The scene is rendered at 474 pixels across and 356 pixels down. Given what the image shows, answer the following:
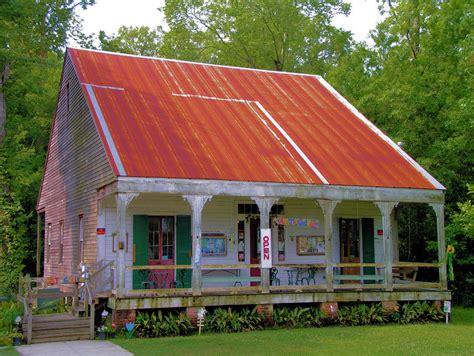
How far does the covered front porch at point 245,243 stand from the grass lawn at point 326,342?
1.31 m

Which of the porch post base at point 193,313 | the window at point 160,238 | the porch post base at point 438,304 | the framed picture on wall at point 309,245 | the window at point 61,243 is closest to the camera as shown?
the porch post base at point 193,313

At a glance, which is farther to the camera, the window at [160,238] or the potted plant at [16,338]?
the window at [160,238]

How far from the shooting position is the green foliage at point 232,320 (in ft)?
55.7

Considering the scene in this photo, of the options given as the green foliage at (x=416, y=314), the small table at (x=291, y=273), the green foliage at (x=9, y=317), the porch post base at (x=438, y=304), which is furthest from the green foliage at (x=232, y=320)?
the porch post base at (x=438, y=304)

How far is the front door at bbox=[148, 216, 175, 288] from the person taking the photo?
63.5ft

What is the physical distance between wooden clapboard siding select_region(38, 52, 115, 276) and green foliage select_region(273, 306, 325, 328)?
230 inches

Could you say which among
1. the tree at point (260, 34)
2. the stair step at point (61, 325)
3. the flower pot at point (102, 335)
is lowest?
the flower pot at point (102, 335)

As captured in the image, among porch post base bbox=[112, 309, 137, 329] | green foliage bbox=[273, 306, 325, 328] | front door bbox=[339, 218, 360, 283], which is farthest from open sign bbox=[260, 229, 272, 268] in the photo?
front door bbox=[339, 218, 360, 283]

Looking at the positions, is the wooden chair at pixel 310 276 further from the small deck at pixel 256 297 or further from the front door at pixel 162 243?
the front door at pixel 162 243

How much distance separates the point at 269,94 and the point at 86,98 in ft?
24.5

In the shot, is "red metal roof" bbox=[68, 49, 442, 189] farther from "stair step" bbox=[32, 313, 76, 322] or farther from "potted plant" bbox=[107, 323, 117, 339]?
"stair step" bbox=[32, 313, 76, 322]

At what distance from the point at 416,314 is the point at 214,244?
651 cm

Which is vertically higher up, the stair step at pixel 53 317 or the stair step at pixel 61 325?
the stair step at pixel 53 317

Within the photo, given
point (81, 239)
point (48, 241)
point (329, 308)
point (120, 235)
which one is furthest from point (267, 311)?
point (48, 241)
